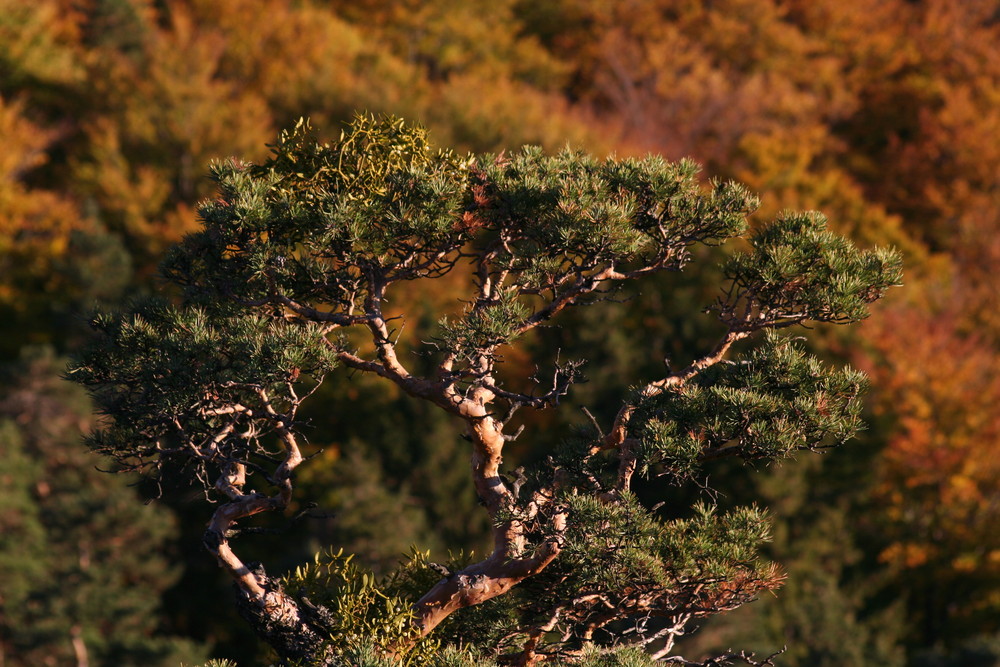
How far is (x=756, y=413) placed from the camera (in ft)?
35.2

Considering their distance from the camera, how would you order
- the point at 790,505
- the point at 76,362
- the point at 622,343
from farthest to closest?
the point at 622,343, the point at 790,505, the point at 76,362

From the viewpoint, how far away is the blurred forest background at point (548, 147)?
120 ft

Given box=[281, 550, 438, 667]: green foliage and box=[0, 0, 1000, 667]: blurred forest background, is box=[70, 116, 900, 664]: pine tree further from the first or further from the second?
box=[0, 0, 1000, 667]: blurred forest background

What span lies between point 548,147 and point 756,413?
42.1m

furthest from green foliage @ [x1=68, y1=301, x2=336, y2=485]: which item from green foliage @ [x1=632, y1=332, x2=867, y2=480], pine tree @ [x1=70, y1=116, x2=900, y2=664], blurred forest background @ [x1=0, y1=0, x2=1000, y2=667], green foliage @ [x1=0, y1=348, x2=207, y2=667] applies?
green foliage @ [x1=0, y1=348, x2=207, y2=667]

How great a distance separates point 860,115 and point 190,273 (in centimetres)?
5920

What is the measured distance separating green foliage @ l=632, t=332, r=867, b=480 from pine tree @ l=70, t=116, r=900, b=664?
21mm

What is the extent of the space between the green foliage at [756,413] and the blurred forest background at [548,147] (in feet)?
68.2

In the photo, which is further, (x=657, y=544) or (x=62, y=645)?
(x=62, y=645)

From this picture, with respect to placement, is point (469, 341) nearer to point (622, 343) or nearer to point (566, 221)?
point (566, 221)

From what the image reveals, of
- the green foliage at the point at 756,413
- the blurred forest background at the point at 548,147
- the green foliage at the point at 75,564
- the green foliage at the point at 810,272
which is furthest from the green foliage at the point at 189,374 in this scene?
the green foliage at the point at 75,564

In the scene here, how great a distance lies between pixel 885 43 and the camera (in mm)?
66750

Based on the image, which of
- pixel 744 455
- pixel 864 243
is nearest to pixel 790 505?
pixel 864 243

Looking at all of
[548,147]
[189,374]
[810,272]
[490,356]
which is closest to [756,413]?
[810,272]
